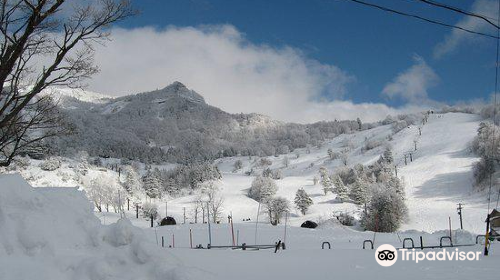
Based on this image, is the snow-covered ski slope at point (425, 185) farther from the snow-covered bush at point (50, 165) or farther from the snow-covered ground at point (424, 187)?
the snow-covered bush at point (50, 165)

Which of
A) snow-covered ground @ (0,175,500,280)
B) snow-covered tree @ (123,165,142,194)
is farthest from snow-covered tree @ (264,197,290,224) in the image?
snow-covered ground @ (0,175,500,280)

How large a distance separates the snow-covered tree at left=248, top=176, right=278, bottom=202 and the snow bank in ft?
365

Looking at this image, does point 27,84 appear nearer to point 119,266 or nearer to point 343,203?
point 119,266

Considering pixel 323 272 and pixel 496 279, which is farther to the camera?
pixel 323 272

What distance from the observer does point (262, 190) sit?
122375 millimetres

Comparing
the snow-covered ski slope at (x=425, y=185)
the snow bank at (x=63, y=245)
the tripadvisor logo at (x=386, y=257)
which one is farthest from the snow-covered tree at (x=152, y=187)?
the snow bank at (x=63, y=245)

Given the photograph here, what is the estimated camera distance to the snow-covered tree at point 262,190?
397ft

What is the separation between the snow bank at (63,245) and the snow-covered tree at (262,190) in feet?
365

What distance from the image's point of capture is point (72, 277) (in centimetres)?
636

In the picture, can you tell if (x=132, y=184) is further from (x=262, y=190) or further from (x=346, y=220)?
(x=346, y=220)

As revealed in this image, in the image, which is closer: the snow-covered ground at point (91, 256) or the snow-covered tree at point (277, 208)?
the snow-covered ground at point (91, 256)

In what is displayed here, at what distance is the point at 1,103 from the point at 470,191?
10818 centimetres

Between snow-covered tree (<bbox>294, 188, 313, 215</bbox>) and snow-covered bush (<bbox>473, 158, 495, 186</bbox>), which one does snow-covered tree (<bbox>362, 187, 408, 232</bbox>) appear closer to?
snow-covered tree (<bbox>294, 188, 313, 215</bbox>)

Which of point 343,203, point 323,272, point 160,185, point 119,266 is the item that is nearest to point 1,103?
point 119,266
